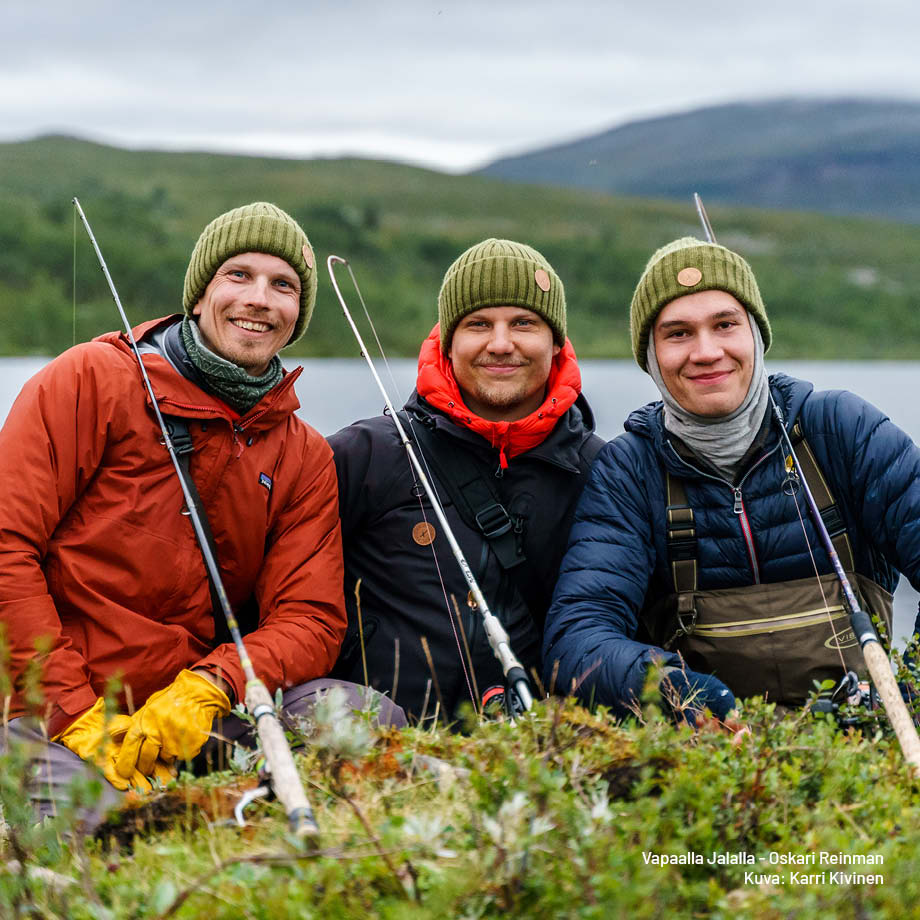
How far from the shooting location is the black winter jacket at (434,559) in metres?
5.85

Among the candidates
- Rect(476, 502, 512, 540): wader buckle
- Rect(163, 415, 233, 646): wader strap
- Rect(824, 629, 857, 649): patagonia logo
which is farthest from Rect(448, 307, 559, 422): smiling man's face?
Rect(824, 629, 857, 649): patagonia logo

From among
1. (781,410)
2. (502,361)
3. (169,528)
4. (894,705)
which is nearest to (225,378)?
(169,528)

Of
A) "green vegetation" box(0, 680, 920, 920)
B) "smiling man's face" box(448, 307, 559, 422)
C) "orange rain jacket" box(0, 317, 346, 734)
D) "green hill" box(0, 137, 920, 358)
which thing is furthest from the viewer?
"green hill" box(0, 137, 920, 358)

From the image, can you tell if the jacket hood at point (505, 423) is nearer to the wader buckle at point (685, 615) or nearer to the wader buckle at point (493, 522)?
the wader buckle at point (493, 522)

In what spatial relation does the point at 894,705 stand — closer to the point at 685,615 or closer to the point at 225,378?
the point at 685,615

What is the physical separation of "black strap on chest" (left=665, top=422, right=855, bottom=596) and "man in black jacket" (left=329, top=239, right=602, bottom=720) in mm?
824

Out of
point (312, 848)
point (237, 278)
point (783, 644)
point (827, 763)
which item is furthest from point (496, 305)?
point (312, 848)

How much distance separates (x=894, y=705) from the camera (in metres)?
3.96

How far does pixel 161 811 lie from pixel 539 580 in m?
2.79

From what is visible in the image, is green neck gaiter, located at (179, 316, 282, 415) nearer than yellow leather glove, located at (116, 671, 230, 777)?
No

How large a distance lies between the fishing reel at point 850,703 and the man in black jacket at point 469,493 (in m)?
1.74

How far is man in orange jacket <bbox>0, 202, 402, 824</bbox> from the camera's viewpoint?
15.5 ft

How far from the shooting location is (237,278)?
19.0ft

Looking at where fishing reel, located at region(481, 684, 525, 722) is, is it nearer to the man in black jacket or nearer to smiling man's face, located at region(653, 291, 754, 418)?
the man in black jacket
